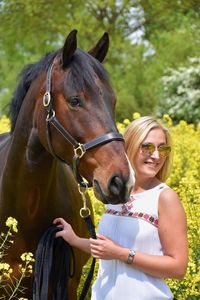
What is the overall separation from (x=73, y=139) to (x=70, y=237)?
0.64m

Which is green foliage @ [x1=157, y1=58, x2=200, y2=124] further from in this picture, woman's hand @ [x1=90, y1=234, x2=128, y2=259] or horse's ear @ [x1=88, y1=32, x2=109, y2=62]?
woman's hand @ [x1=90, y1=234, x2=128, y2=259]

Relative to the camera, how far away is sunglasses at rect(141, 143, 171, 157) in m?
3.01

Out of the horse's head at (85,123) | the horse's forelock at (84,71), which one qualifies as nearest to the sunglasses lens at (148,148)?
the horse's head at (85,123)

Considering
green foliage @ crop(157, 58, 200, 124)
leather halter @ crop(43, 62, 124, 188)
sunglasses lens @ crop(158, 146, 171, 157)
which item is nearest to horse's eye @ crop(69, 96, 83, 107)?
leather halter @ crop(43, 62, 124, 188)

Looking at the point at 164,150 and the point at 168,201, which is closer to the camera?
the point at 168,201

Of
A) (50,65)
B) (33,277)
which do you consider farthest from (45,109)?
(33,277)

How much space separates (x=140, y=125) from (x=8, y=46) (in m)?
14.2

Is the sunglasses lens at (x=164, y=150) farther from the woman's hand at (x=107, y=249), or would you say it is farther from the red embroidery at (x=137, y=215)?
the woman's hand at (x=107, y=249)

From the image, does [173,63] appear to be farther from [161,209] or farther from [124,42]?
[161,209]

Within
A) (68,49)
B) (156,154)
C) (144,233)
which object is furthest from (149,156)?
(68,49)

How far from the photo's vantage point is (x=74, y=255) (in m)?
3.53

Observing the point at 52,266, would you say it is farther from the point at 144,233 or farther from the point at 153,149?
the point at 153,149

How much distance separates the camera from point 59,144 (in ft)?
9.58

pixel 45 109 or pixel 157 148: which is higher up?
pixel 45 109
